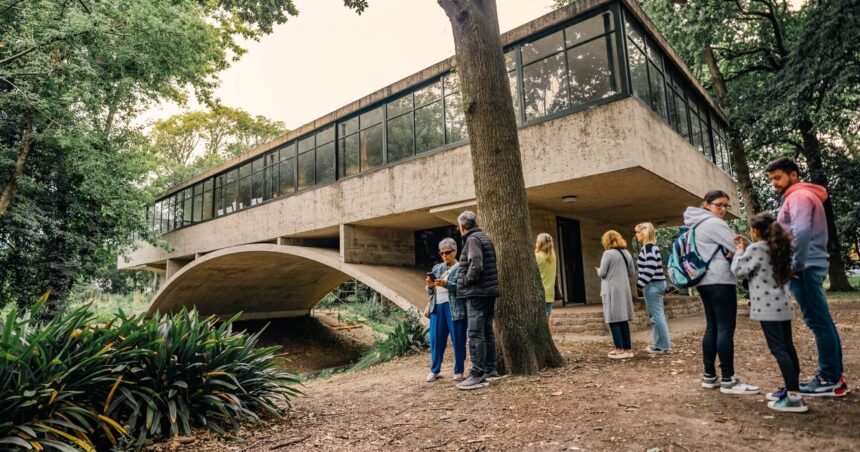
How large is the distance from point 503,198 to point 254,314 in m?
20.4

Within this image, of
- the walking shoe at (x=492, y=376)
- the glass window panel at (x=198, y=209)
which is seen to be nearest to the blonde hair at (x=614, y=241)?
the walking shoe at (x=492, y=376)

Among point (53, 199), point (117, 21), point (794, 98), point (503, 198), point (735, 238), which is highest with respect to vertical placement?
point (117, 21)

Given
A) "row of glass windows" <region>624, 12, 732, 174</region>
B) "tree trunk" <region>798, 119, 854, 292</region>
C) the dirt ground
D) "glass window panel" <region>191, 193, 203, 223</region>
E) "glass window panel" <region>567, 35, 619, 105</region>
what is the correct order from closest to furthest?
1. the dirt ground
2. "glass window panel" <region>567, 35, 619, 105</region>
3. "row of glass windows" <region>624, 12, 732, 174</region>
4. "tree trunk" <region>798, 119, 854, 292</region>
5. "glass window panel" <region>191, 193, 203, 223</region>

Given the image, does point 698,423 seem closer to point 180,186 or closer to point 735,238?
point 735,238

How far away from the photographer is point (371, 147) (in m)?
12.6

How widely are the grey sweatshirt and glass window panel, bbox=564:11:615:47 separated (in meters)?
6.70

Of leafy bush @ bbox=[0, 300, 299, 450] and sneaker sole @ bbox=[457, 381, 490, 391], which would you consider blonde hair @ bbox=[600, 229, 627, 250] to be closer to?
sneaker sole @ bbox=[457, 381, 490, 391]

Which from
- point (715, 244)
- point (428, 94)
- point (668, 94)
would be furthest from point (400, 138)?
point (715, 244)

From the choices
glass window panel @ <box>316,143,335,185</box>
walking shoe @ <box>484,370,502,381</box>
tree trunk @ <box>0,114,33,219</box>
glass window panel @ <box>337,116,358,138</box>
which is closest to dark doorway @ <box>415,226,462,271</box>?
glass window panel @ <box>316,143,335,185</box>

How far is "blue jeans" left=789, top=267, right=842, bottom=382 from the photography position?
125 inches

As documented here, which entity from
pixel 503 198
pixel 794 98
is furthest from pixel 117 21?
pixel 794 98

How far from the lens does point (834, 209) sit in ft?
56.3

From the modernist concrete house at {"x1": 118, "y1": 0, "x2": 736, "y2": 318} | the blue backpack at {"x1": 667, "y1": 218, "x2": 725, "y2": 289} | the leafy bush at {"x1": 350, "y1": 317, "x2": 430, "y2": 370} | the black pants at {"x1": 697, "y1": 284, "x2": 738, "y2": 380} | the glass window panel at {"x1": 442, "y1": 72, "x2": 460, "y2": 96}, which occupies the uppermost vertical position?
the glass window panel at {"x1": 442, "y1": 72, "x2": 460, "y2": 96}

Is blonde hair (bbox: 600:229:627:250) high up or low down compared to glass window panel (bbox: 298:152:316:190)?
down
